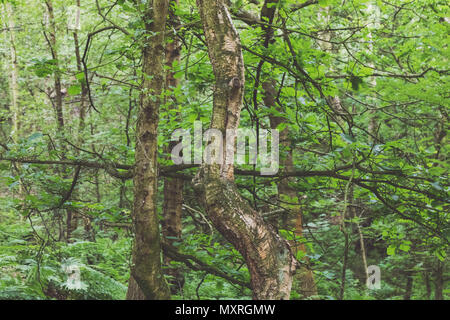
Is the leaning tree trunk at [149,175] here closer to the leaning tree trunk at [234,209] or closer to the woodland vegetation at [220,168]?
the woodland vegetation at [220,168]

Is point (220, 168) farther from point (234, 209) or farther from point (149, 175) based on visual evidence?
point (149, 175)

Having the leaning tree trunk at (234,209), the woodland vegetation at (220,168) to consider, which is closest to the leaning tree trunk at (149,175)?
the woodland vegetation at (220,168)

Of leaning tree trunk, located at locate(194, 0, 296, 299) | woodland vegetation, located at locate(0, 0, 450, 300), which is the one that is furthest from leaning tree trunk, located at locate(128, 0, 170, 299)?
leaning tree trunk, located at locate(194, 0, 296, 299)

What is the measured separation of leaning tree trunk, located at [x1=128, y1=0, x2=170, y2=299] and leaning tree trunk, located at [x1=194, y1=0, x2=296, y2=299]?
73 centimetres

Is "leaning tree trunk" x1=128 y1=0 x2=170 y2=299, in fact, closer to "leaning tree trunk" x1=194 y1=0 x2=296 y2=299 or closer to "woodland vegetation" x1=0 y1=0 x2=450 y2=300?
"woodland vegetation" x1=0 y1=0 x2=450 y2=300

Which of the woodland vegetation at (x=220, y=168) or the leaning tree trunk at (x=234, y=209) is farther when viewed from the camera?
the woodland vegetation at (x=220, y=168)

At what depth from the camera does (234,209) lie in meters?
2.25

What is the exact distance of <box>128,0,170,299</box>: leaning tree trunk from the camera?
290 centimetres

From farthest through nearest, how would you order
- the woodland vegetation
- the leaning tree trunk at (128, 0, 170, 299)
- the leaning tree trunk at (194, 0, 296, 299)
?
the leaning tree trunk at (128, 0, 170, 299) < the woodland vegetation < the leaning tree trunk at (194, 0, 296, 299)

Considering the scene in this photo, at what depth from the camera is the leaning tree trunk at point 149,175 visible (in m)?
2.90

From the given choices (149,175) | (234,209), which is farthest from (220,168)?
(149,175)

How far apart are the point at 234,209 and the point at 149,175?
1009 mm

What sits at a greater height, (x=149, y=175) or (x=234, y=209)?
(x=149, y=175)

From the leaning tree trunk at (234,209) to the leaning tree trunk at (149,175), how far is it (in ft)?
2.41
